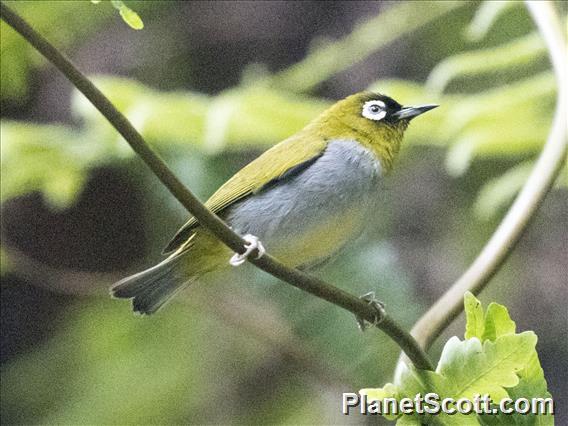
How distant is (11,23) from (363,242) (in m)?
0.58

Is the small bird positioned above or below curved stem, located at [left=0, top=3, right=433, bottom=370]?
above

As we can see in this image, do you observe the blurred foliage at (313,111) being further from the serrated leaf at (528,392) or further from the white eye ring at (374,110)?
the serrated leaf at (528,392)

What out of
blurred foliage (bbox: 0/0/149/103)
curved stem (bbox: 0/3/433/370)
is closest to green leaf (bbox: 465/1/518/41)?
blurred foliage (bbox: 0/0/149/103)

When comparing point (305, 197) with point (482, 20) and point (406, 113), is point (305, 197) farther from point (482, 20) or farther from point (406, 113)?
point (482, 20)

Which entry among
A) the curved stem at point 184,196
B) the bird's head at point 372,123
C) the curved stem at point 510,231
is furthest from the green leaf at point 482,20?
the curved stem at point 184,196

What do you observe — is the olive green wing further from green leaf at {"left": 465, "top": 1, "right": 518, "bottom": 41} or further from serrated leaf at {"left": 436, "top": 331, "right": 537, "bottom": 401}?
green leaf at {"left": 465, "top": 1, "right": 518, "bottom": 41}

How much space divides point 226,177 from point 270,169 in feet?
0.64

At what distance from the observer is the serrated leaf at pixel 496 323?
0.52 meters

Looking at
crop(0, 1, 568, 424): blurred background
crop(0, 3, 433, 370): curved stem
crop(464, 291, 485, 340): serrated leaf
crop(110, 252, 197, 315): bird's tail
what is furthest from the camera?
crop(0, 1, 568, 424): blurred background

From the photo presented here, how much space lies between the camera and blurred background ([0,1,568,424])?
93 cm

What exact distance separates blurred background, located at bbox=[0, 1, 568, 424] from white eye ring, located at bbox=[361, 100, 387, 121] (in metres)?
0.21

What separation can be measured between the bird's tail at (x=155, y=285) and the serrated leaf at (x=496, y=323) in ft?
0.77

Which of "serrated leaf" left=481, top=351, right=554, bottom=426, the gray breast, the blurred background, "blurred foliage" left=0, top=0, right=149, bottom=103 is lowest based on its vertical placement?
"serrated leaf" left=481, top=351, right=554, bottom=426

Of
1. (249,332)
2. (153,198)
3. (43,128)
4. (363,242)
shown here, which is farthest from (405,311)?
(43,128)
